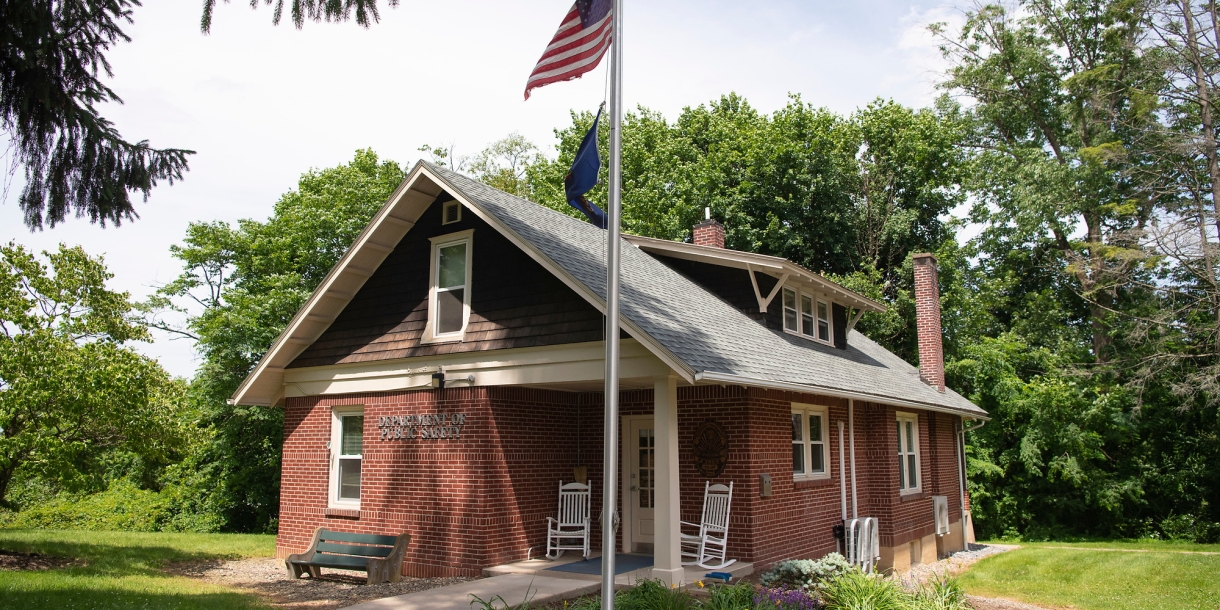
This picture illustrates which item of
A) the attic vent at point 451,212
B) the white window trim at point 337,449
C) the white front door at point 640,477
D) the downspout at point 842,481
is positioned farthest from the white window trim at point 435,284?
the downspout at point 842,481

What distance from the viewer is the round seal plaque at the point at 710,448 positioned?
38.6ft

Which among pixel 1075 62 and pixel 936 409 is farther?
pixel 1075 62

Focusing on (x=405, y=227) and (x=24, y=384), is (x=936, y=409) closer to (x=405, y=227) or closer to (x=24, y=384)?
(x=405, y=227)

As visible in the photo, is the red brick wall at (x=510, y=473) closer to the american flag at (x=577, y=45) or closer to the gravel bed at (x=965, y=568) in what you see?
the gravel bed at (x=965, y=568)

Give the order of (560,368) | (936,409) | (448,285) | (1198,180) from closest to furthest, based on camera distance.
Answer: (560,368), (448,285), (936,409), (1198,180)

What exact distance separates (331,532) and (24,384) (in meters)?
5.03

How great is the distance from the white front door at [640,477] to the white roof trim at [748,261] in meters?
3.58

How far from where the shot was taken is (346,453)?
14.0 m

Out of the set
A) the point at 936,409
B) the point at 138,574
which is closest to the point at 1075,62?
the point at 936,409

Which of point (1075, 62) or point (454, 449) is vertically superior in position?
point (1075, 62)

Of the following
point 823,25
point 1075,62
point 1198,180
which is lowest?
point 823,25

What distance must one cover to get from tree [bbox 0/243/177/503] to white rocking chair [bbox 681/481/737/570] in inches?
360

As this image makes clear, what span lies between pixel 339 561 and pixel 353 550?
0.27 meters

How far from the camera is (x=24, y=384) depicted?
1244 centimetres
